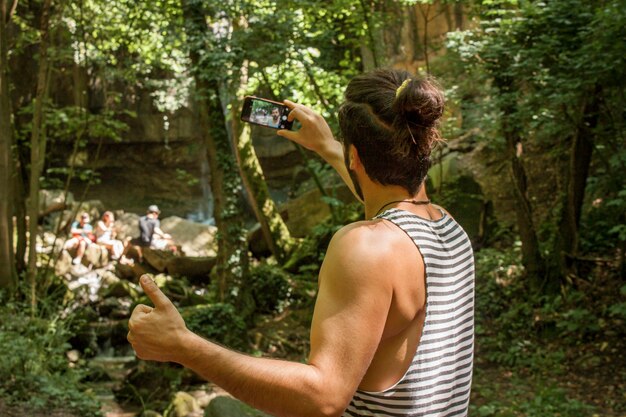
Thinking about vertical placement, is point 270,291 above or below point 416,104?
below

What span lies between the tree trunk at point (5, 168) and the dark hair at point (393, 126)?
25.7 ft

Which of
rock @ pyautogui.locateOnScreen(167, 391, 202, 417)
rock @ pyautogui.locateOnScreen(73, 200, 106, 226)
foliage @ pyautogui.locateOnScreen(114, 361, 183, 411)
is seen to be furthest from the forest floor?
rock @ pyautogui.locateOnScreen(73, 200, 106, 226)

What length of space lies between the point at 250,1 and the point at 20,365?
5218 mm

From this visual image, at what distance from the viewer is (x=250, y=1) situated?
9.17 meters

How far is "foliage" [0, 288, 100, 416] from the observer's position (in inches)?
246

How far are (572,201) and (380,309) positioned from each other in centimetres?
829

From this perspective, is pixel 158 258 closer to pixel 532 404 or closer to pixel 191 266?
pixel 191 266

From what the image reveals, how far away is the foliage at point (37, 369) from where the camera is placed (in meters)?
6.24

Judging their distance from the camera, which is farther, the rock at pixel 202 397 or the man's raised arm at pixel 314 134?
the rock at pixel 202 397

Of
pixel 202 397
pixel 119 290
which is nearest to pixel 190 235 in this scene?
pixel 119 290

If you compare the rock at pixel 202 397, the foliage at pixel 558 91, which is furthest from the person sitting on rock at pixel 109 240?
the foliage at pixel 558 91

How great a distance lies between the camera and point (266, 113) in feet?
8.09

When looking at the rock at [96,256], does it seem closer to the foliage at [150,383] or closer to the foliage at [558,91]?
the foliage at [150,383]

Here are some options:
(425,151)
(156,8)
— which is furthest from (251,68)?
(425,151)
